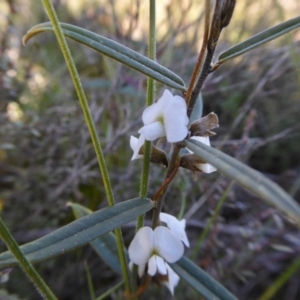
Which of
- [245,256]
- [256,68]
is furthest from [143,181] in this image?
[256,68]

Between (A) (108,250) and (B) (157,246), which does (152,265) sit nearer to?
(B) (157,246)

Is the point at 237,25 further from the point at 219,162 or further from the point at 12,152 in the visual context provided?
the point at 219,162

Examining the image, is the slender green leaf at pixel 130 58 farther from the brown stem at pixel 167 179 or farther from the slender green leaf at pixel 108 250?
the slender green leaf at pixel 108 250

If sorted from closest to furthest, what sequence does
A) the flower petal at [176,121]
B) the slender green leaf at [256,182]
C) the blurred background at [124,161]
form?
the slender green leaf at [256,182]
the flower petal at [176,121]
the blurred background at [124,161]

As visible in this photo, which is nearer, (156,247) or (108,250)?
(156,247)

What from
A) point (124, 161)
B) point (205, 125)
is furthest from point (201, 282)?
point (124, 161)

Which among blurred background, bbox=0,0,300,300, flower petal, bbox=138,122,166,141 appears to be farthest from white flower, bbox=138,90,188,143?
blurred background, bbox=0,0,300,300

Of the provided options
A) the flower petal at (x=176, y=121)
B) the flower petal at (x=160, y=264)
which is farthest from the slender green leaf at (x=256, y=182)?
the flower petal at (x=160, y=264)
